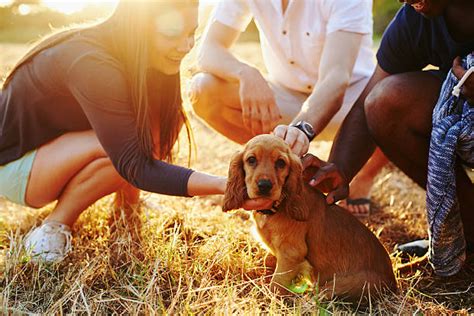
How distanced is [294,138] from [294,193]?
0.30 meters

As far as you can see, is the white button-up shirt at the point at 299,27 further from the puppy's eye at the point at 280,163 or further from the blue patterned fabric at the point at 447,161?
the puppy's eye at the point at 280,163

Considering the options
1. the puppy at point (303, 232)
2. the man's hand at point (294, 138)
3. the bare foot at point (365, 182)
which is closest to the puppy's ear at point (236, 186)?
the puppy at point (303, 232)

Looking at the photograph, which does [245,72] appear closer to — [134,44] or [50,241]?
[134,44]

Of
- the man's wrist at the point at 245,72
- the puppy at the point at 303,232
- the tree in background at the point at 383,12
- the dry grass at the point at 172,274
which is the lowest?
the tree in background at the point at 383,12

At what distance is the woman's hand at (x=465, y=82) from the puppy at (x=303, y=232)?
0.77 meters

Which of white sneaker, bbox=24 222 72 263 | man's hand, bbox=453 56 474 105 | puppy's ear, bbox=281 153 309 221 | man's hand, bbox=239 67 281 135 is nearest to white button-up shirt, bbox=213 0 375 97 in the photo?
man's hand, bbox=239 67 281 135

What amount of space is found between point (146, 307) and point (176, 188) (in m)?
0.60

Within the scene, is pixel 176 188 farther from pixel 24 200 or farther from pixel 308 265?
pixel 24 200

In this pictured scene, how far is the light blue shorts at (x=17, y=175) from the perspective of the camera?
314cm

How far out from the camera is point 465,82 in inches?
101

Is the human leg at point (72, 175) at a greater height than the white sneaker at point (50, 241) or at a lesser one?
greater

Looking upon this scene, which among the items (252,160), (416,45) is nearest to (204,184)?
(252,160)

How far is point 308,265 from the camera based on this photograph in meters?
2.65

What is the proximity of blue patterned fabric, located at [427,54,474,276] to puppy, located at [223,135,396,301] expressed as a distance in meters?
0.31
